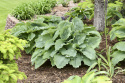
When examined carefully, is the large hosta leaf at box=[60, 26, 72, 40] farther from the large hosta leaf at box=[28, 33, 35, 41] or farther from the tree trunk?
the tree trunk

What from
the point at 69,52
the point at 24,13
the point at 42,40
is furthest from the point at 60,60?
the point at 24,13

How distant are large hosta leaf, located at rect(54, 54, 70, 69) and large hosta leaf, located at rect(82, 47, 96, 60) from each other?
1.23 ft

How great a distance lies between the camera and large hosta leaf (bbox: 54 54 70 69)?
3230 millimetres

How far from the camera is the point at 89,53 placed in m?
3.29

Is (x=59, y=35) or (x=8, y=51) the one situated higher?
(x=8, y=51)

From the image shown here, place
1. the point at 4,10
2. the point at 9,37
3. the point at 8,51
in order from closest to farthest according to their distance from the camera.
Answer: the point at 8,51
the point at 9,37
the point at 4,10

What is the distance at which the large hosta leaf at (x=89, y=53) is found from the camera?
3221mm

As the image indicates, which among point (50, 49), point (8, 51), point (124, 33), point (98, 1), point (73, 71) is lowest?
point (73, 71)

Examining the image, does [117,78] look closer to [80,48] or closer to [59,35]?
[80,48]

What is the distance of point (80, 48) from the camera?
3.43 meters

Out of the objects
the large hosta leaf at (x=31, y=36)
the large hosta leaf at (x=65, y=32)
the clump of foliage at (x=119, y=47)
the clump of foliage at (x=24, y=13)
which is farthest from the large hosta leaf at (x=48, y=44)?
the clump of foliage at (x=24, y=13)

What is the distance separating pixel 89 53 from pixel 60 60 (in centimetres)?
60

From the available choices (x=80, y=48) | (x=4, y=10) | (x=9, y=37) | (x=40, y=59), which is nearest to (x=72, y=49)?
(x=80, y=48)

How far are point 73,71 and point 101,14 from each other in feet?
7.33
